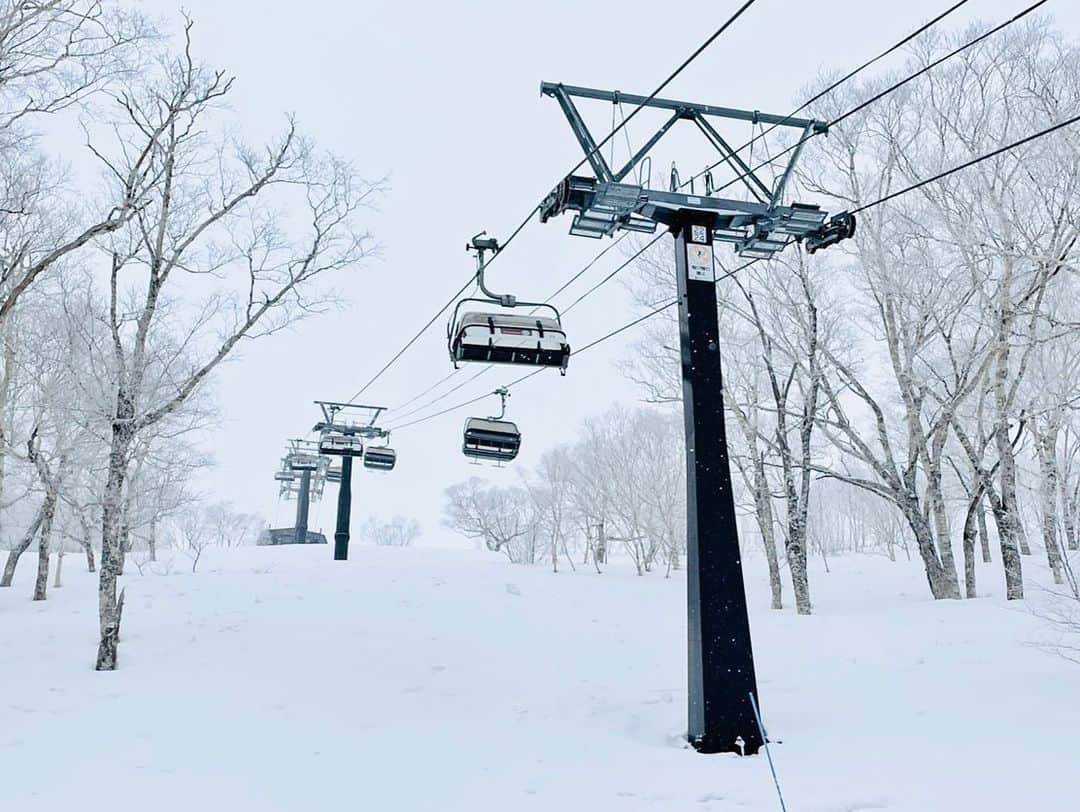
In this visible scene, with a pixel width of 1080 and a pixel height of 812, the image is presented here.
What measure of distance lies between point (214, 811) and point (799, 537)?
14.3 meters

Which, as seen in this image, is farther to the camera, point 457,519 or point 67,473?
point 457,519

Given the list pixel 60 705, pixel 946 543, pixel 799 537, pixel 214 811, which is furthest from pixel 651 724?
pixel 946 543

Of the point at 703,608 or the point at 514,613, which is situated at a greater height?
the point at 703,608

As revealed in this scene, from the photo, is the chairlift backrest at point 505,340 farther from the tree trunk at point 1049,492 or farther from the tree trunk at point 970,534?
the tree trunk at point 970,534

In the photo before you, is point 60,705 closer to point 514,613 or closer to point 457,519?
point 514,613

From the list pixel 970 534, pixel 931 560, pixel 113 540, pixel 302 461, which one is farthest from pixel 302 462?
pixel 970 534

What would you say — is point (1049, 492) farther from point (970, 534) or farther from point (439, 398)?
point (439, 398)

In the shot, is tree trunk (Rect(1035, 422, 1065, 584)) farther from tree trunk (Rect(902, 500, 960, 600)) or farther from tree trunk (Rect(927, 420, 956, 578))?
tree trunk (Rect(902, 500, 960, 600))


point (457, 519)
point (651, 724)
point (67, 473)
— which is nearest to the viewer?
point (651, 724)

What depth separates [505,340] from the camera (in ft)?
26.4

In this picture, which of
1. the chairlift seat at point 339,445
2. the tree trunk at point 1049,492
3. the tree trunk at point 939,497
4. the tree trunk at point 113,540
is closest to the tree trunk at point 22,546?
the chairlift seat at point 339,445

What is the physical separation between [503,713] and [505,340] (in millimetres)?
4087

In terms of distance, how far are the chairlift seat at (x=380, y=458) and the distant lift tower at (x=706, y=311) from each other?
18.8 meters

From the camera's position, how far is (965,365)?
46.3 ft
